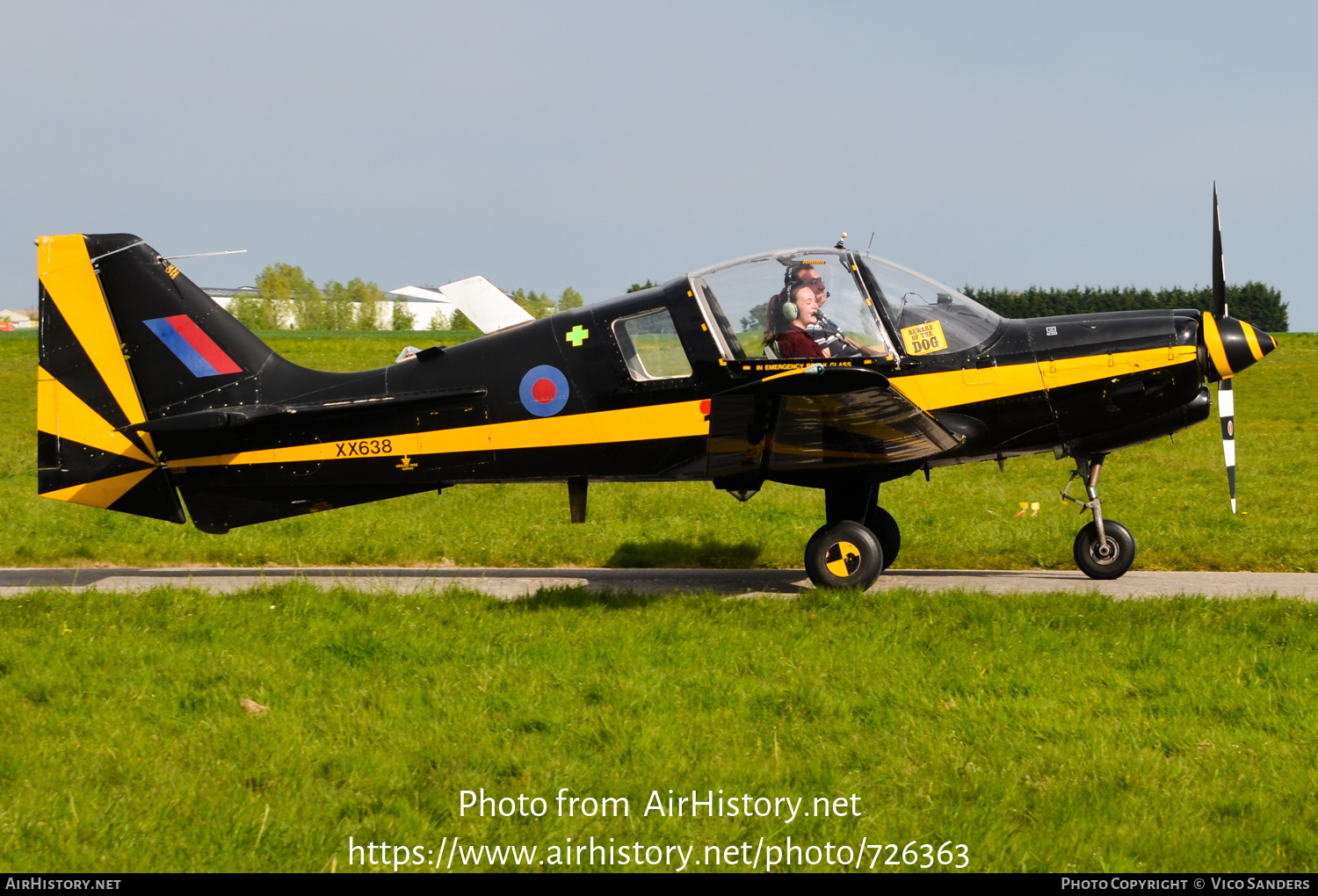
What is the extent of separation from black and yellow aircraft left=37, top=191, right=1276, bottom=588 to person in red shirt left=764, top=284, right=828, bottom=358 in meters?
0.02

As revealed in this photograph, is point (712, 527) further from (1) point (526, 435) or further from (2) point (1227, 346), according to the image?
(2) point (1227, 346)

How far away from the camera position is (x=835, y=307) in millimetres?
8570

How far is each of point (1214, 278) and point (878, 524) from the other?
351 cm

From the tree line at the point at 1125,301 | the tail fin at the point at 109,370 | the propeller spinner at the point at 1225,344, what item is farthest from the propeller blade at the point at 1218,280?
the tree line at the point at 1125,301

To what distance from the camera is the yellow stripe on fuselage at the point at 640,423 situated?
8.73 metres

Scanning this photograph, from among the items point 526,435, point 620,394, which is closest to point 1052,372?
point 620,394

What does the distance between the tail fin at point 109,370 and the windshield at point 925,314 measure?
5531 mm

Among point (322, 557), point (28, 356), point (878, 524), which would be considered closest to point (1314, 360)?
point (878, 524)

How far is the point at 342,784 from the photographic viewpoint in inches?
192

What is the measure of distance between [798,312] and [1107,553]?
3.68 meters

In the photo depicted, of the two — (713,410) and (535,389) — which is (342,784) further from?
(535,389)

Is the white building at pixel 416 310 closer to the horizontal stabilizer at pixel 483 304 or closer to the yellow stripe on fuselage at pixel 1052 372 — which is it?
the horizontal stabilizer at pixel 483 304

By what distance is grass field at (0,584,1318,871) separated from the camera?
4.35 metres

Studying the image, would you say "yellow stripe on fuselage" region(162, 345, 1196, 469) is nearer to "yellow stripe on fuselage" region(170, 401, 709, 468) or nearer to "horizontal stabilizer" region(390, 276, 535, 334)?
"yellow stripe on fuselage" region(170, 401, 709, 468)
